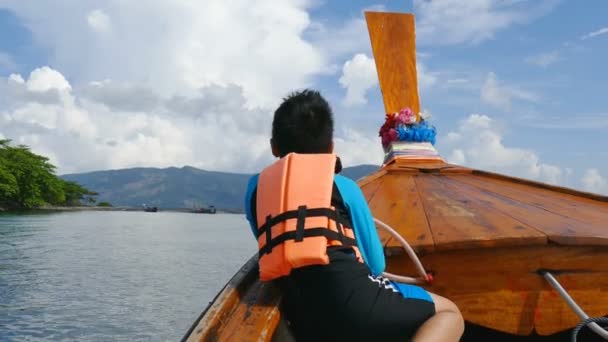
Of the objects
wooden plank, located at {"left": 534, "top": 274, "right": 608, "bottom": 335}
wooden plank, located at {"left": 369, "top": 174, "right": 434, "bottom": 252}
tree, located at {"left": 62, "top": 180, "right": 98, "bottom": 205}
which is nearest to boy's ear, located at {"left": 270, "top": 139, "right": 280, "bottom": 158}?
wooden plank, located at {"left": 369, "top": 174, "right": 434, "bottom": 252}

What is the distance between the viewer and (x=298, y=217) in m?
1.74

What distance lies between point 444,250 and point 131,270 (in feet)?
56.9

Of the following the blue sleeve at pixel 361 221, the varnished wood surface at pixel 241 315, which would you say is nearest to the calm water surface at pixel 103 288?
the varnished wood surface at pixel 241 315

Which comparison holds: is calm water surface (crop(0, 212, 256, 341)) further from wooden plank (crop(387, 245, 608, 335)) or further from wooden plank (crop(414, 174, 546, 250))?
wooden plank (crop(387, 245, 608, 335))

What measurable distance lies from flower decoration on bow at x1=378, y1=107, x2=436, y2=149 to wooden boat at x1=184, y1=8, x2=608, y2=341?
1.64 metres

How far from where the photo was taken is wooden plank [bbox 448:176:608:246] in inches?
95.7

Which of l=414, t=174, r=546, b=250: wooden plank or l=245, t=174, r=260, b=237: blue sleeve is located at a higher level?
l=245, t=174, r=260, b=237: blue sleeve

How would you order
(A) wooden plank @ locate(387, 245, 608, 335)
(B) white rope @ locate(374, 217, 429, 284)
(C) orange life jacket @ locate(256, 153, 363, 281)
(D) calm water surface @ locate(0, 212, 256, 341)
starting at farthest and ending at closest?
1. (D) calm water surface @ locate(0, 212, 256, 341)
2. (A) wooden plank @ locate(387, 245, 608, 335)
3. (B) white rope @ locate(374, 217, 429, 284)
4. (C) orange life jacket @ locate(256, 153, 363, 281)

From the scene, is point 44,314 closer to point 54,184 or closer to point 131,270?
point 131,270

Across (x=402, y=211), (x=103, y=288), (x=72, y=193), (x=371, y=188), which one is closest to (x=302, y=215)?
(x=402, y=211)

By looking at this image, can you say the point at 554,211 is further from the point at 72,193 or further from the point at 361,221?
the point at 72,193

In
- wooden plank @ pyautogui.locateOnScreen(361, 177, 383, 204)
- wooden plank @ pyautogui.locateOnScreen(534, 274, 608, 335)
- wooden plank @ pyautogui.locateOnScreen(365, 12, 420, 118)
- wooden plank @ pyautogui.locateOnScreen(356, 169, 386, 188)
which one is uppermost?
wooden plank @ pyautogui.locateOnScreen(365, 12, 420, 118)

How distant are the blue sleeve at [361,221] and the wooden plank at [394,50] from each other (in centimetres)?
401

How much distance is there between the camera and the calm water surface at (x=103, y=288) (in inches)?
398
